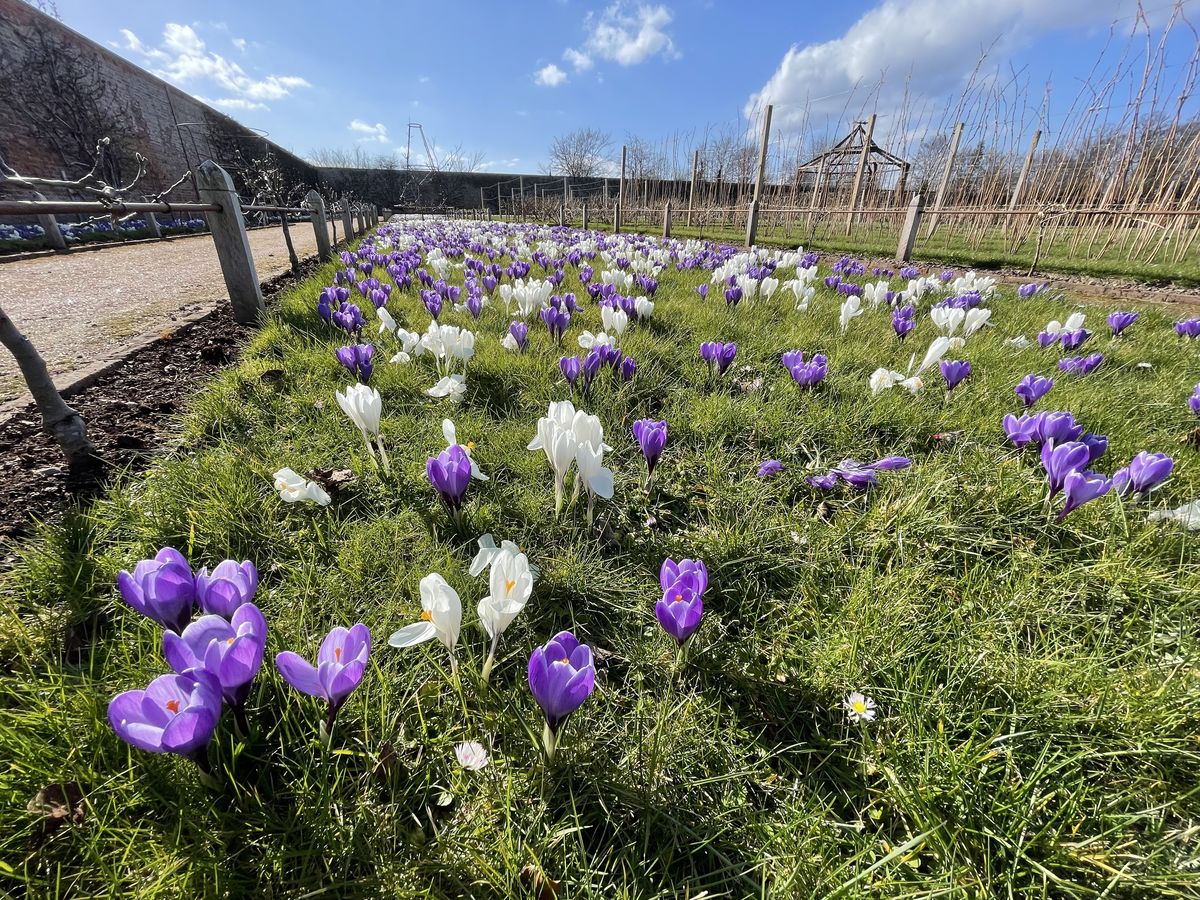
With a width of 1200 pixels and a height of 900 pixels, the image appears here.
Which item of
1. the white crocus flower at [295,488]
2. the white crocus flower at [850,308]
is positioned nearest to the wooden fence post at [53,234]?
the white crocus flower at [295,488]

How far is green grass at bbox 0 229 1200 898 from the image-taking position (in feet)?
3.31

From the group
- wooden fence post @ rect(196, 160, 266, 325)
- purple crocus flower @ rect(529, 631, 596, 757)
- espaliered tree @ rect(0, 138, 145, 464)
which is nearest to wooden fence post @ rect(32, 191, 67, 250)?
wooden fence post @ rect(196, 160, 266, 325)

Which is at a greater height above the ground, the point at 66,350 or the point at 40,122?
the point at 40,122

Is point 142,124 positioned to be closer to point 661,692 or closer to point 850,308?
point 850,308

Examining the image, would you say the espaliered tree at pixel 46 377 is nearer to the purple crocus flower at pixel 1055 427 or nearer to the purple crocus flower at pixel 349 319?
the purple crocus flower at pixel 349 319

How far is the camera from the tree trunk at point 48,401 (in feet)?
6.38

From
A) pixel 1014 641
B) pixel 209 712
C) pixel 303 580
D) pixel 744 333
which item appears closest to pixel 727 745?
pixel 1014 641

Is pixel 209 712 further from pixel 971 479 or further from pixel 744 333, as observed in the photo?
pixel 744 333

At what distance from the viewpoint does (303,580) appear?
5.49 feet

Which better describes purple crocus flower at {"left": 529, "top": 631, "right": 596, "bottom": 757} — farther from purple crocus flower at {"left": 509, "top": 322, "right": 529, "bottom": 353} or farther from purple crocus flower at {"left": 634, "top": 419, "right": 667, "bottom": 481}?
purple crocus flower at {"left": 509, "top": 322, "right": 529, "bottom": 353}

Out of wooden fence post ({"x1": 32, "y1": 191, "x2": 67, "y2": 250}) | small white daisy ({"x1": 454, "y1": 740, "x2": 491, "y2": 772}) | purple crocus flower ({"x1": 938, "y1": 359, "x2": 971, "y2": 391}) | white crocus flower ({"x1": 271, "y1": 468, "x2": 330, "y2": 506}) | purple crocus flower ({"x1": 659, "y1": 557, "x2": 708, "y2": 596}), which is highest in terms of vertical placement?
wooden fence post ({"x1": 32, "y1": 191, "x2": 67, "y2": 250})

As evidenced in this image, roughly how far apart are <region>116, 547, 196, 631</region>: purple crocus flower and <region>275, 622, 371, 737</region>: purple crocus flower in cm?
36

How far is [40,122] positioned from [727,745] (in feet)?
106

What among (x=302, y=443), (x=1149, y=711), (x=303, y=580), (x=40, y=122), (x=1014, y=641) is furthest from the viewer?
(x=40, y=122)
